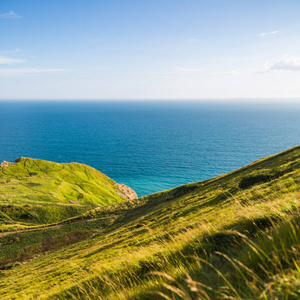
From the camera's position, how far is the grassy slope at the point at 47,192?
243 feet

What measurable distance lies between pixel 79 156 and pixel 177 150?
8798 cm

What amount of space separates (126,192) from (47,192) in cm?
4006

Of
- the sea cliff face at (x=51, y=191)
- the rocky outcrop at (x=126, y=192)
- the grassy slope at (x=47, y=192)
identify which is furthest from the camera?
the rocky outcrop at (x=126, y=192)

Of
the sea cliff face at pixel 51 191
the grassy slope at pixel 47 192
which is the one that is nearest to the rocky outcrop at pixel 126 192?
the sea cliff face at pixel 51 191

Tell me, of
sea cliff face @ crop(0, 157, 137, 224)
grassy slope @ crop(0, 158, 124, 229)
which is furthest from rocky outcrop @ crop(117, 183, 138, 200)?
grassy slope @ crop(0, 158, 124, 229)

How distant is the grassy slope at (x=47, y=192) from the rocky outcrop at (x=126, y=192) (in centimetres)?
244

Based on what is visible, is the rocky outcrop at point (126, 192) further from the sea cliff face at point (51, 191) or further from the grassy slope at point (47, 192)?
the grassy slope at point (47, 192)

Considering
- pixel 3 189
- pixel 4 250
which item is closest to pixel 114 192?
pixel 3 189

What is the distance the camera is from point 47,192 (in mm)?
98125

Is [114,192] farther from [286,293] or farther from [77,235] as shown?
[286,293]

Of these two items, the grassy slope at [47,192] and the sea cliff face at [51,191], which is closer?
the grassy slope at [47,192]

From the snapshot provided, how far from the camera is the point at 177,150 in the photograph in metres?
196

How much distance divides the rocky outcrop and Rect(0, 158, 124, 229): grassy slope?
244 cm

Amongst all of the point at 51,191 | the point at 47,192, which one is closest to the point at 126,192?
the point at 51,191
